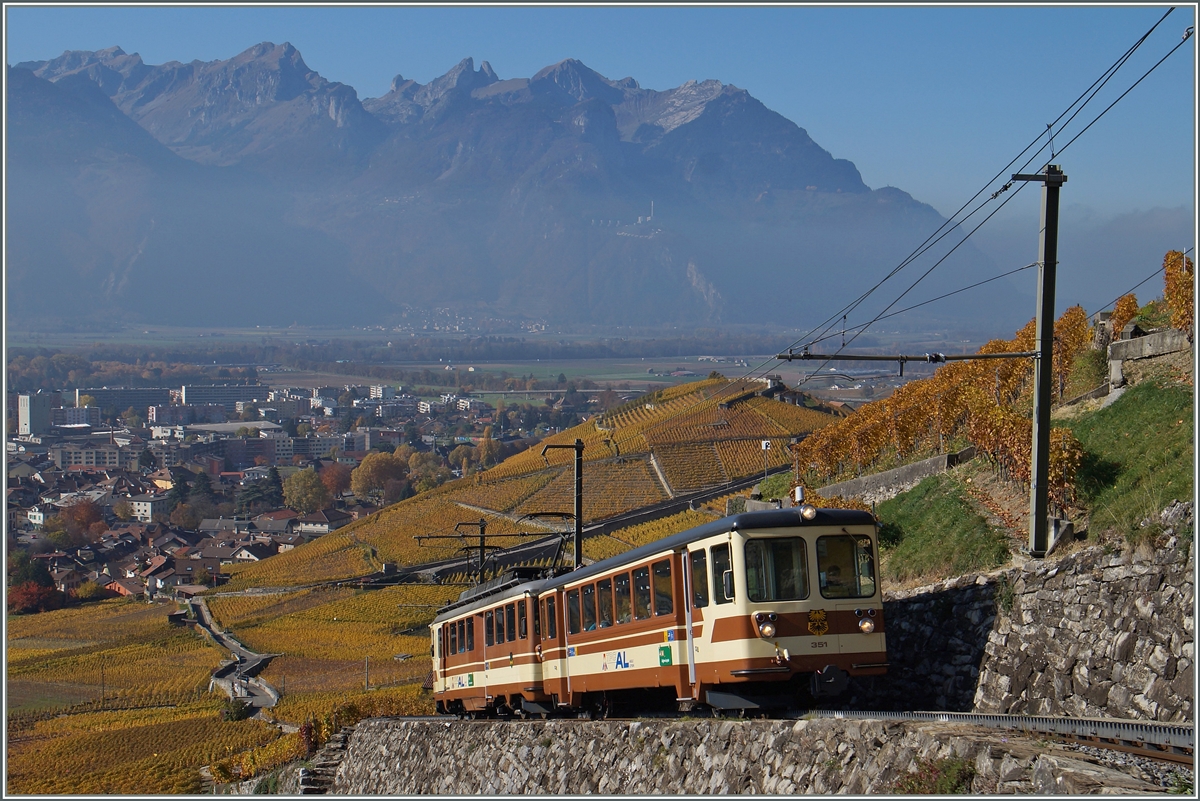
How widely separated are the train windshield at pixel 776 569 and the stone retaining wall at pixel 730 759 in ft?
5.08

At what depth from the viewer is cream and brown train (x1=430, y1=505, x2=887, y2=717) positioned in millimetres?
13727

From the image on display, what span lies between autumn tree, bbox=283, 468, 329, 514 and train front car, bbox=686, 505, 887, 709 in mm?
139710

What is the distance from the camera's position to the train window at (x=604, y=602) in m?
16.7

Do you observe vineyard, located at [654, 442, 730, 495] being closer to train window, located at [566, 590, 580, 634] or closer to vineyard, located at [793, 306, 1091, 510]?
vineyard, located at [793, 306, 1091, 510]

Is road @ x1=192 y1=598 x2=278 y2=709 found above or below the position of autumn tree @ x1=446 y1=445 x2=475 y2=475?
below

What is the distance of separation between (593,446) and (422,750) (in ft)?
258

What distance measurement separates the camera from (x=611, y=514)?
77688mm

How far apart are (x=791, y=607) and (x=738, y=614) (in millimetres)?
591

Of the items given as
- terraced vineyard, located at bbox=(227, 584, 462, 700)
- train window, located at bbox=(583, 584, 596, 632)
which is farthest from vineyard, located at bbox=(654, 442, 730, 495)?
train window, located at bbox=(583, 584, 596, 632)

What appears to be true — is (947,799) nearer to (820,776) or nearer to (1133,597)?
(820,776)

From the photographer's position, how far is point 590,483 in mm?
87250

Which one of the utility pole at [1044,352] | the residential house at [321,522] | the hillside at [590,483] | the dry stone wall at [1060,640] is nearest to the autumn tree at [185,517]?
the residential house at [321,522]

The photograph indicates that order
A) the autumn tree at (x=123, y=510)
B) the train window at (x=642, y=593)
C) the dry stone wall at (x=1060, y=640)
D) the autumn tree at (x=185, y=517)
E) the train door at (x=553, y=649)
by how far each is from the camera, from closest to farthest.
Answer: the dry stone wall at (x=1060, y=640) < the train window at (x=642, y=593) < the train door at (x=553, y=649) < the autumn tree at (x=185, y=517) < the autumn tree at (x=123, y=510)

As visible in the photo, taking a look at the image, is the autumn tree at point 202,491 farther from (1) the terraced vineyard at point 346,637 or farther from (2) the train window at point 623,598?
(2) the train window at point 623,598
